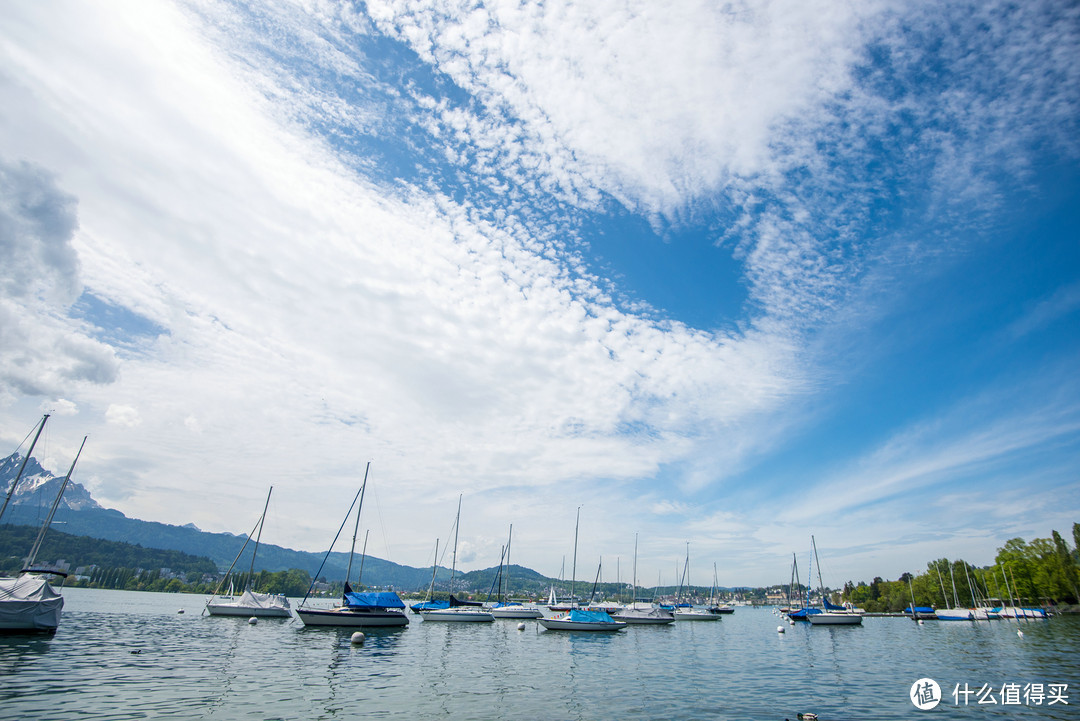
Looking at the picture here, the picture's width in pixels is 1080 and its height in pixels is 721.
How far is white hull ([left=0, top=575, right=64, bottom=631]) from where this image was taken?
31433 mm

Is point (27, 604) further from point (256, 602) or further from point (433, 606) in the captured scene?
point (433, 606)

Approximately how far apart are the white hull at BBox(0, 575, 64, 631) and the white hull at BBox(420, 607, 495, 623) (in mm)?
49535

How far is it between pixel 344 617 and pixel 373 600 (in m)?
3.56

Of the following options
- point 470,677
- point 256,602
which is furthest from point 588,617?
point 256,602

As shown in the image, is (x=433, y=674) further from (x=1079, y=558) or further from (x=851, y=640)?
(x=1079, y=558)

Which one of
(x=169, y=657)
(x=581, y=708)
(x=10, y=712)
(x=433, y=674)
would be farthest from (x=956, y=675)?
(x=169, y=657)

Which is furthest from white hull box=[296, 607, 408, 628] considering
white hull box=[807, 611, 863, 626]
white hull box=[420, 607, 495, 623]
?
white hull box=[807, 611, 863, 626]

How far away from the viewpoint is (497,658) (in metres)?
38.8

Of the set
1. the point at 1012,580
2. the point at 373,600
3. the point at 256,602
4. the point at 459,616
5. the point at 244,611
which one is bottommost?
the point at 244,611

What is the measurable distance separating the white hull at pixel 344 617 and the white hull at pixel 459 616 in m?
20.4

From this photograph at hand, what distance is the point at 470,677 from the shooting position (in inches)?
1156

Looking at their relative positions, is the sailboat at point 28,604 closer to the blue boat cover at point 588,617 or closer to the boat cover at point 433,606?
the blue boat cover at point 588,617

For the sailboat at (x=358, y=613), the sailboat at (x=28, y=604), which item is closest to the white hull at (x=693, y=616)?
the sailboat at (x=358, y=613)

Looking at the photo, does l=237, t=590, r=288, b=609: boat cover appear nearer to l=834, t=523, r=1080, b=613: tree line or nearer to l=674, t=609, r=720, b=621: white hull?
l=674, t=609, r=720, b=621: white hull
